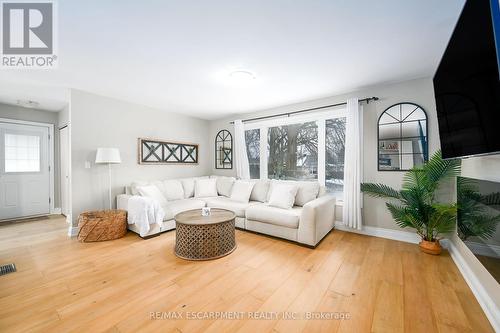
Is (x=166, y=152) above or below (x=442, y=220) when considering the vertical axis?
above

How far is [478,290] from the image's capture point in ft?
5.75

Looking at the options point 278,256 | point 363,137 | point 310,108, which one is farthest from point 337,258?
point 310,108

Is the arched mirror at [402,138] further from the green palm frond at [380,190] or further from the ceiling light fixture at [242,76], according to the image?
the ceiling light fixture at [242,76]

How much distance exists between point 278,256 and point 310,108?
270cm

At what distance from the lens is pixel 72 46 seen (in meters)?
2.09

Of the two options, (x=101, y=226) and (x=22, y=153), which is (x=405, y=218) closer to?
(x=101, y=226)

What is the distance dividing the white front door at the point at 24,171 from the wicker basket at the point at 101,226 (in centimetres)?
232

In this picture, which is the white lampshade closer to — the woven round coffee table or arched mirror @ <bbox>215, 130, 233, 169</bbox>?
the woven round coffee table

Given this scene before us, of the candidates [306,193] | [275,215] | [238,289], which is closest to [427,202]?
[306,193]

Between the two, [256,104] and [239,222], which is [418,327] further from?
[256,104]

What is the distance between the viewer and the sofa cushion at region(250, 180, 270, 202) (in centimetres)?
396

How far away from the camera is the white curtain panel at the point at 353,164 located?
3.22m

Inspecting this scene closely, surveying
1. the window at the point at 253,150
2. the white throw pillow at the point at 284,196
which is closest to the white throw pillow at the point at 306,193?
the white throw pillow at the point at 284,196

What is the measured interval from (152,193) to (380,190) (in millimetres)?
3675
